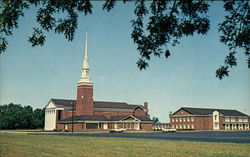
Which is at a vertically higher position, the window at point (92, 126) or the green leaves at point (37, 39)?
the green leaves at point (37, 39)

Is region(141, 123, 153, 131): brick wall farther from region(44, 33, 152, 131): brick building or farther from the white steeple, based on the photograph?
the white steeple

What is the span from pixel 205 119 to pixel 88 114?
40067mm

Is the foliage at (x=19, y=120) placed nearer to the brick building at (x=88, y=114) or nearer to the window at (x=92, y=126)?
the brick building at (x=88, y=114)

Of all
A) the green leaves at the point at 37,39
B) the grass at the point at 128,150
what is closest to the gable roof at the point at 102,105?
the grass at the point at 128,150

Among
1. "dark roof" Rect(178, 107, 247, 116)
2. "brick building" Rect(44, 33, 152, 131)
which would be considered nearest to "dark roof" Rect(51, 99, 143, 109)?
"brick building" Rect(44, 33, 152, 131)

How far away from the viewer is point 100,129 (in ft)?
291

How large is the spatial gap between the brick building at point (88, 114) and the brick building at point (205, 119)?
12648 millimetres

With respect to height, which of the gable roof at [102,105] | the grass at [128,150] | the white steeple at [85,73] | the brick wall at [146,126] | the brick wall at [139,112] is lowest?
the brick wall at [146,126]

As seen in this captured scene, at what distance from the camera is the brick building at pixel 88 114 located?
8800 centimetres

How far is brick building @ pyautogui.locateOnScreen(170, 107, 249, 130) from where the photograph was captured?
335ft

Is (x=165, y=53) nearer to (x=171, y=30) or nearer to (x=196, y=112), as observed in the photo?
(x=171, y=30)

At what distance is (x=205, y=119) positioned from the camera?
10338 centimetres

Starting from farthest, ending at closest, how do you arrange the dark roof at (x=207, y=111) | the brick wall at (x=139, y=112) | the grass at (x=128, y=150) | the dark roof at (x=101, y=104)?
the brick wall at (x=139, y=112) → the dark roof at (x=207, y=111) → the dark roof at (x=101, y=104) → the grass at (x=128, y=150)

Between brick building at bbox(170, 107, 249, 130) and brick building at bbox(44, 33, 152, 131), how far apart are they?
12.6 meters
